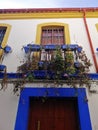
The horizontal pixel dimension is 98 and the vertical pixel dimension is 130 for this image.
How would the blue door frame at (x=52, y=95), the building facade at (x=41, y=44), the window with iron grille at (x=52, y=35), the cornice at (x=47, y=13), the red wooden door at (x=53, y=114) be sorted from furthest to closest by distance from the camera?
the cornice at (x=47, y=13) → the window with iron grille at (x=52, y=35) → the red wooden door at (x=53, y=114) → the building facade at (x=41, y=44) → the blue door frame at (x=52, y=95)

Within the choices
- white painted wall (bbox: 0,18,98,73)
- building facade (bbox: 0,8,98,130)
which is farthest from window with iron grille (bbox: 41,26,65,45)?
white painted wall (bbox: 0,18,98,73)

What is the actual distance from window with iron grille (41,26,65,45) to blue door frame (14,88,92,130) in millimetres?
2583

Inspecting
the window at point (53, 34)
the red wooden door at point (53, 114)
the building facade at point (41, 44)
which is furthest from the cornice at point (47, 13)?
the red wooden door at point (53, 114)

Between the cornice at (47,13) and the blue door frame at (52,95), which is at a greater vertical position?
the cornice at (47,13)

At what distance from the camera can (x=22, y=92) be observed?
5.85 metres

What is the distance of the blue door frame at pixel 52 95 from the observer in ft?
17.3

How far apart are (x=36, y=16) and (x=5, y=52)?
280 cm

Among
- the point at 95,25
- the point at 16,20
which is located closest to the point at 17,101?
the point at 16,20

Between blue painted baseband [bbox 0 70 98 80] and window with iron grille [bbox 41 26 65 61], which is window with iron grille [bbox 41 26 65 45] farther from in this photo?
blue painted baseband [bbox 0 70 98 80]

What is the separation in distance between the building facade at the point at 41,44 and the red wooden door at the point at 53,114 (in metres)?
0.05

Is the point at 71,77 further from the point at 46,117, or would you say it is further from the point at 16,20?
the point at 16,20

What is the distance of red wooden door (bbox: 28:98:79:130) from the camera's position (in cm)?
565

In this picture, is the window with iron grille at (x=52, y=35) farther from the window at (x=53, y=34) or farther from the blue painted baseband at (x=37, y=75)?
the blue painted baseband at (x=37, y=75)

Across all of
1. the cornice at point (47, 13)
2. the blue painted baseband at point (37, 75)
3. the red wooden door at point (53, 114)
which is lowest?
the red wooden door at point (53, 114)
